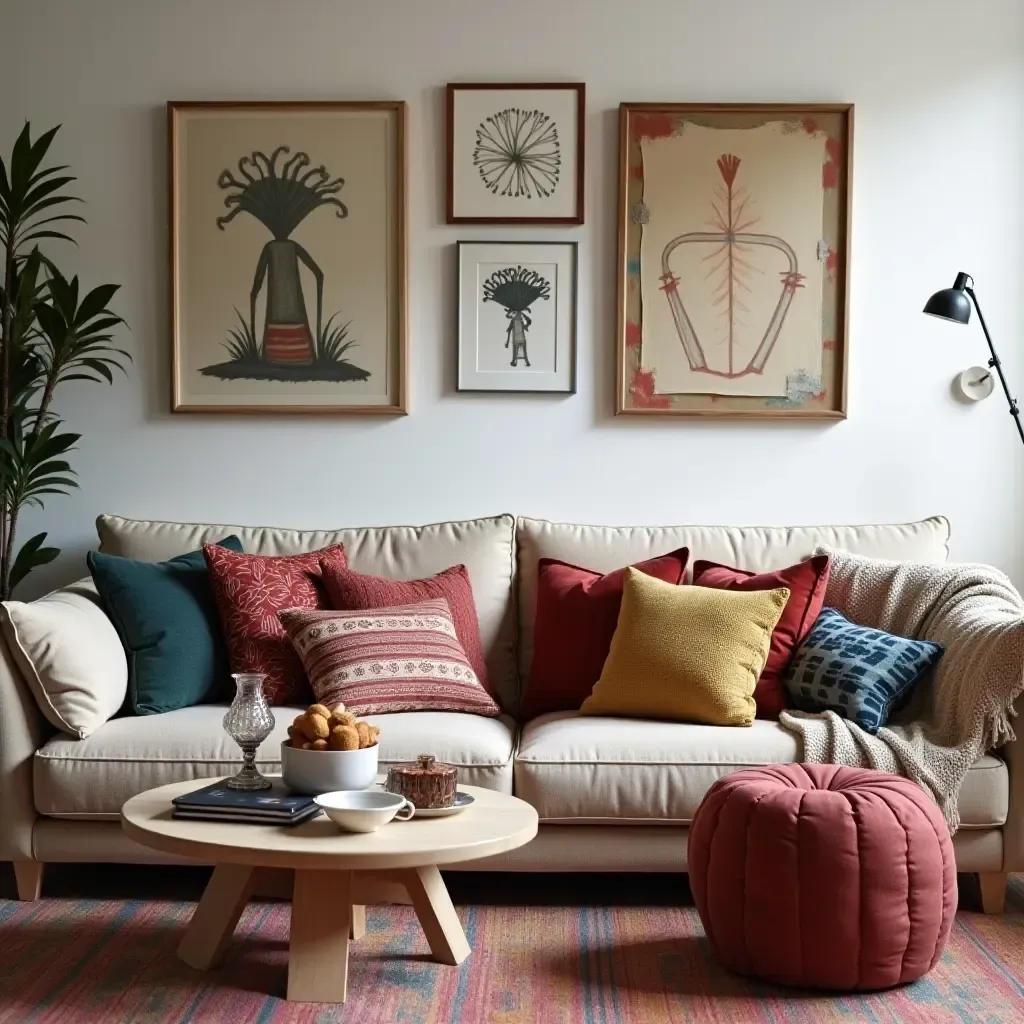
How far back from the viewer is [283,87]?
3.88 meters

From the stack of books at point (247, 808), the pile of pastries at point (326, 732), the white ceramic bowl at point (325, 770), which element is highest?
the pile of pastries at point (326, 732)

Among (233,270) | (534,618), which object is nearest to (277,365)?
(233,270)

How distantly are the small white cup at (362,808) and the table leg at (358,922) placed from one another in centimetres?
37

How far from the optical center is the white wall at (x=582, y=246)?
12.6 feet

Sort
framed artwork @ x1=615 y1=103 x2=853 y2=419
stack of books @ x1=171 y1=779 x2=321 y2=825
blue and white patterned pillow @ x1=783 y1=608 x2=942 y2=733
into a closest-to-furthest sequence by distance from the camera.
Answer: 1. stack of books @ x1=171 y1=779 x2=321 y2=825
2. blue and white patterned pillow @ x1=783 y1=608 x2=942 y2=733
3. framed artwork @ x1=615 y1=103 x2=853 y2=419

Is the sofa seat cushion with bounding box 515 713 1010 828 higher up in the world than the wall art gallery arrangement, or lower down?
lower down

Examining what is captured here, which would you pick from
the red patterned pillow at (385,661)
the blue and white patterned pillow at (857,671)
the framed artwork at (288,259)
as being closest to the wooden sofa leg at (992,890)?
the blue and white patterned pillow at (857,671)

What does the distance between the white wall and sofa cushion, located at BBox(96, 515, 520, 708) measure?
0.25 meters

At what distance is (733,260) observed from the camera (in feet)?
12.6

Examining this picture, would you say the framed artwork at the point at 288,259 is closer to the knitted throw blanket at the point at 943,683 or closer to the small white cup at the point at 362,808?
the knitted throw blanket at the point at 943,683

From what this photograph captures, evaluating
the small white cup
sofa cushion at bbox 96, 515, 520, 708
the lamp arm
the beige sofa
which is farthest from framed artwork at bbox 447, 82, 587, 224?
the small white cup

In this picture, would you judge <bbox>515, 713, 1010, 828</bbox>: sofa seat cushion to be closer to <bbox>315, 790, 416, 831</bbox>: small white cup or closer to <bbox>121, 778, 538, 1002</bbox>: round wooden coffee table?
<bbox>121, 778, 538, 1002</bbox>: round wooden coffee table

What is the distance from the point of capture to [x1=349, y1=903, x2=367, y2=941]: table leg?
8.63 feet

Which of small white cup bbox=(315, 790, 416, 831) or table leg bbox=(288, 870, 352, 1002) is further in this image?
table leg bbox=(288, 870, 352, 1002)
